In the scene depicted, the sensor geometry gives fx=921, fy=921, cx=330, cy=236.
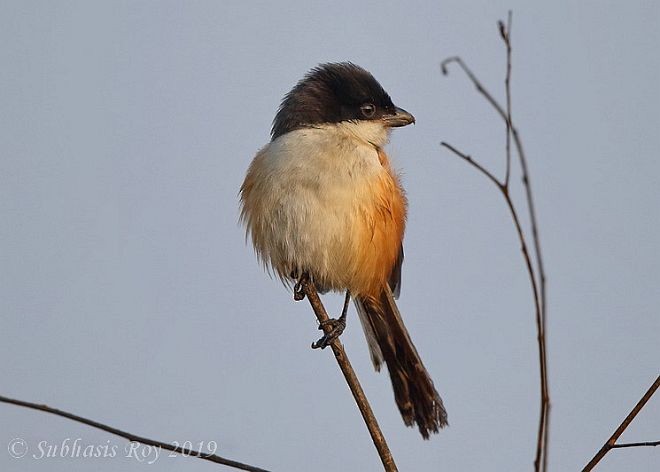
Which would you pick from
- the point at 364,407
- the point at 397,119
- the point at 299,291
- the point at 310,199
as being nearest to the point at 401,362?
the point at 299,291

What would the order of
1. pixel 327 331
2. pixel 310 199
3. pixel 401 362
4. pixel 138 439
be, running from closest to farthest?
pixel 138 439, pixel 327 331, pixel 310 199, pixel 401 362

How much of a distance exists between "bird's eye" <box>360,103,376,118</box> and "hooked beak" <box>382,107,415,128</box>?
0.09 metres

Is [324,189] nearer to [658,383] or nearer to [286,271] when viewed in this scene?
[286,271]

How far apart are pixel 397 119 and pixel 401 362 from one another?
63.9 inches

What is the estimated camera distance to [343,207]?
5.55 metres

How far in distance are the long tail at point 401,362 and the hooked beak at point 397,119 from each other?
1132 mm

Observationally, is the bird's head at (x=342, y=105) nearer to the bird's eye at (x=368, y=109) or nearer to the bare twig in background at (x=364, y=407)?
the bird's eye at (x=368, y=109)

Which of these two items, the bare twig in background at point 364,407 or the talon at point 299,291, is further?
the talon at point 299,291

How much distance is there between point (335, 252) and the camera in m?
5.68

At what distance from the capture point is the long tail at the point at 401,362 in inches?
230

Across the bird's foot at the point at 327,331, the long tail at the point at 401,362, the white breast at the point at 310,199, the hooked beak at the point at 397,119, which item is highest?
the hooked beak at the point at 397,119

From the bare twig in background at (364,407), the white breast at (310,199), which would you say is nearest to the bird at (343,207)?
the white breast at (310,199)

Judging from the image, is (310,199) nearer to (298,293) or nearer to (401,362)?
(298,293)

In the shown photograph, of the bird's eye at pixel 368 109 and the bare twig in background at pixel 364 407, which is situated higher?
the bird's eye at pixel 368 109
